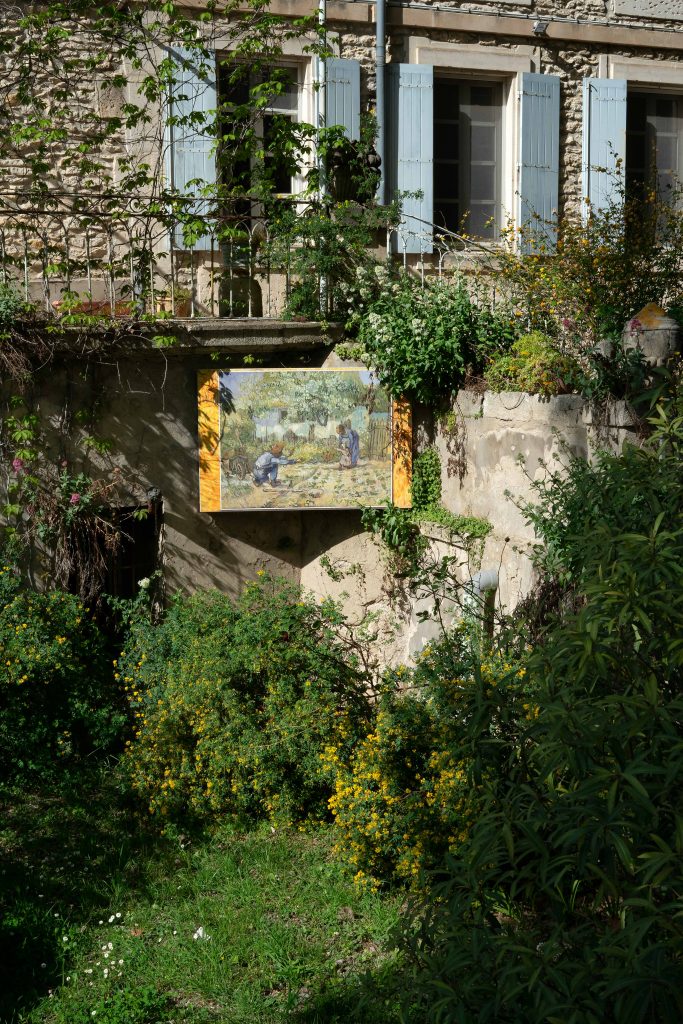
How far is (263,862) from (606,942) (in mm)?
4006

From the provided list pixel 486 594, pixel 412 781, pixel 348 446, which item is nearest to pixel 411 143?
pixel 348 446

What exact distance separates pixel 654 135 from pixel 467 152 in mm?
2189

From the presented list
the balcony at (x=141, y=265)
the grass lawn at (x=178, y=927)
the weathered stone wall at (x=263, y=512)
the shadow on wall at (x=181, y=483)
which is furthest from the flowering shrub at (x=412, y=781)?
the balcony at (x=141, y=265)

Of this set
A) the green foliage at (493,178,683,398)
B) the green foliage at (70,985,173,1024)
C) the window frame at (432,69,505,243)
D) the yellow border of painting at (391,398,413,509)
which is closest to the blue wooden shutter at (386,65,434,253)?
the window frame at (432,69,505,243)

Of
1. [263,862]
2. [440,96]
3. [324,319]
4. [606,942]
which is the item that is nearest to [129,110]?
[324,319]

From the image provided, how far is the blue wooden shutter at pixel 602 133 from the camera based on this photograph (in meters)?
10.4

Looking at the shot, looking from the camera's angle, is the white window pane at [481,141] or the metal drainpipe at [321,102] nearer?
the metal drainpipe at [321,102]

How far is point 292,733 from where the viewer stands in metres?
6.56

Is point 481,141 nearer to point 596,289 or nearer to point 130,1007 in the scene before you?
point 596,289

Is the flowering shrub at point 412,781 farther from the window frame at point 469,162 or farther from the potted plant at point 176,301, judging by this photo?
the window frame at point 469,162

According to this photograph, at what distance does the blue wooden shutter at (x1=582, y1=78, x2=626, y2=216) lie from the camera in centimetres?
1041

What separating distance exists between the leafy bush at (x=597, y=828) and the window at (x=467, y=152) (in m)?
7.87

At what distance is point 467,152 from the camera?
10.5 m

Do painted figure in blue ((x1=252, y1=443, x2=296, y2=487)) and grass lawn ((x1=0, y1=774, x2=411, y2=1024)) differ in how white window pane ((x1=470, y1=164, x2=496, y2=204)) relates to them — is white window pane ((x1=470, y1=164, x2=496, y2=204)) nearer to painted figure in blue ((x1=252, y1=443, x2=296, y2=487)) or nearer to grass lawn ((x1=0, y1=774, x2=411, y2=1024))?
painted figure in blue ((x1=252, y1=443, x2=296, y2=487))
